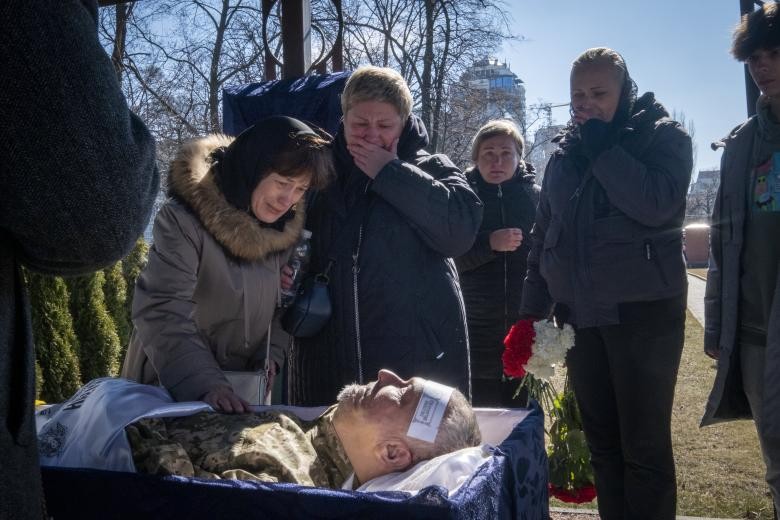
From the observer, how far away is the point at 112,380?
5.93 feet

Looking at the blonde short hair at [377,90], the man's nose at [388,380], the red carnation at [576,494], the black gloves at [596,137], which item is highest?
the blonde short hair at [377,90]

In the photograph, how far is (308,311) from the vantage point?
2.26 metres

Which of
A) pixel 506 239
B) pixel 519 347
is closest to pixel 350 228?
pixel 519 347

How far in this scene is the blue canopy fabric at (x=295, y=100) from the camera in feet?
10.7

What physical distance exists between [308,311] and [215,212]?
445 mm

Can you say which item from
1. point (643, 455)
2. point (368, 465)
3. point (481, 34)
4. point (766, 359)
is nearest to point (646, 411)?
point (643, 455)

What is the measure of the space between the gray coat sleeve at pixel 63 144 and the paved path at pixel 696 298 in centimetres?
1174

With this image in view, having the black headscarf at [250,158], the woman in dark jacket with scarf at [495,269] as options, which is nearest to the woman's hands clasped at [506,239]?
the woman in dark jacket with scarf at [495,269]

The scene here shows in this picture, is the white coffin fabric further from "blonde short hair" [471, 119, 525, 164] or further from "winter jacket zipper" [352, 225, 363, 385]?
"blonde short hair" [471, 119, 525, 164]

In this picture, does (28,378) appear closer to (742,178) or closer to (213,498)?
(213,498)

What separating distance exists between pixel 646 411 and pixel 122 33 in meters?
7.51

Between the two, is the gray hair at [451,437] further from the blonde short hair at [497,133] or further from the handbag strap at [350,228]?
the blonde short hair at [497,133]

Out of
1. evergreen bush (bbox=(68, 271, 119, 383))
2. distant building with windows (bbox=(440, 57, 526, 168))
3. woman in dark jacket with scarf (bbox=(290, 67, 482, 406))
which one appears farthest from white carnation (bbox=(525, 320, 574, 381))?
distant building with windows (bbox=(440, 57, 526, 168))

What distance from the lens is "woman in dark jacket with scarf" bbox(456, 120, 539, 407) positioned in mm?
3689
